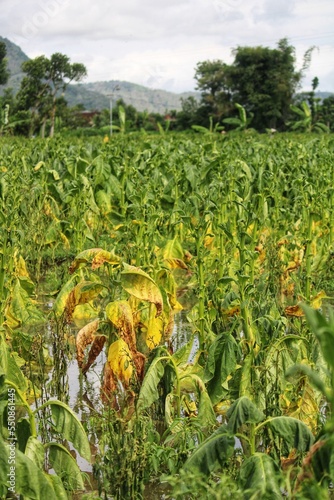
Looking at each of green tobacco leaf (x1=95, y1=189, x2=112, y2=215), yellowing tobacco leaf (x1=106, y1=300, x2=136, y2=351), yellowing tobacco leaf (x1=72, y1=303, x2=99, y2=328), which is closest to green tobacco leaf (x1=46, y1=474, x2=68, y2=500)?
yellowing tobacco leaf (x1=106, y1=300, x2=136, y2=351)

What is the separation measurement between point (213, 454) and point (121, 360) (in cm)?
136

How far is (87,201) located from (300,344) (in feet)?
13.8

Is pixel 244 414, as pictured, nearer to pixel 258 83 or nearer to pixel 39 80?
pixel 39 80

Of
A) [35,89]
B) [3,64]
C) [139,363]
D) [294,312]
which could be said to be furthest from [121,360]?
[3,64]

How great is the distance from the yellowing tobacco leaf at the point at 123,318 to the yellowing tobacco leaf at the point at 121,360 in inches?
1.6

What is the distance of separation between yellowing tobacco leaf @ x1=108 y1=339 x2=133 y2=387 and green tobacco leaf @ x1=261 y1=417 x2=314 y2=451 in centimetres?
126

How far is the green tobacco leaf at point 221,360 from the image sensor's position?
4129 millimetres

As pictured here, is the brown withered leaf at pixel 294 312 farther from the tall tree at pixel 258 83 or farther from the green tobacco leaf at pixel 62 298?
the tall tree at pixel 258 83

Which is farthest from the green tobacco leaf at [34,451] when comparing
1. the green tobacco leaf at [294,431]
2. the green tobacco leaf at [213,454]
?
the green tobacco leaf at [294,431]

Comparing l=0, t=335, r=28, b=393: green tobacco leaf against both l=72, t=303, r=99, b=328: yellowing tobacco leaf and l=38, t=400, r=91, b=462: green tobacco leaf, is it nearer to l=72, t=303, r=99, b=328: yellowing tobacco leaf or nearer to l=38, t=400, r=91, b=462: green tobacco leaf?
l=38, t=400, r=91, b=462: green tobacco leaf

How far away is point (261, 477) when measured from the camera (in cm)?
289

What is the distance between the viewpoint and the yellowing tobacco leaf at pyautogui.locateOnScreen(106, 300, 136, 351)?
441cm

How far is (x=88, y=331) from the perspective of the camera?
4645 mm

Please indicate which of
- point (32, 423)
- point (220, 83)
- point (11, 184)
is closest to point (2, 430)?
point (32, 423)
